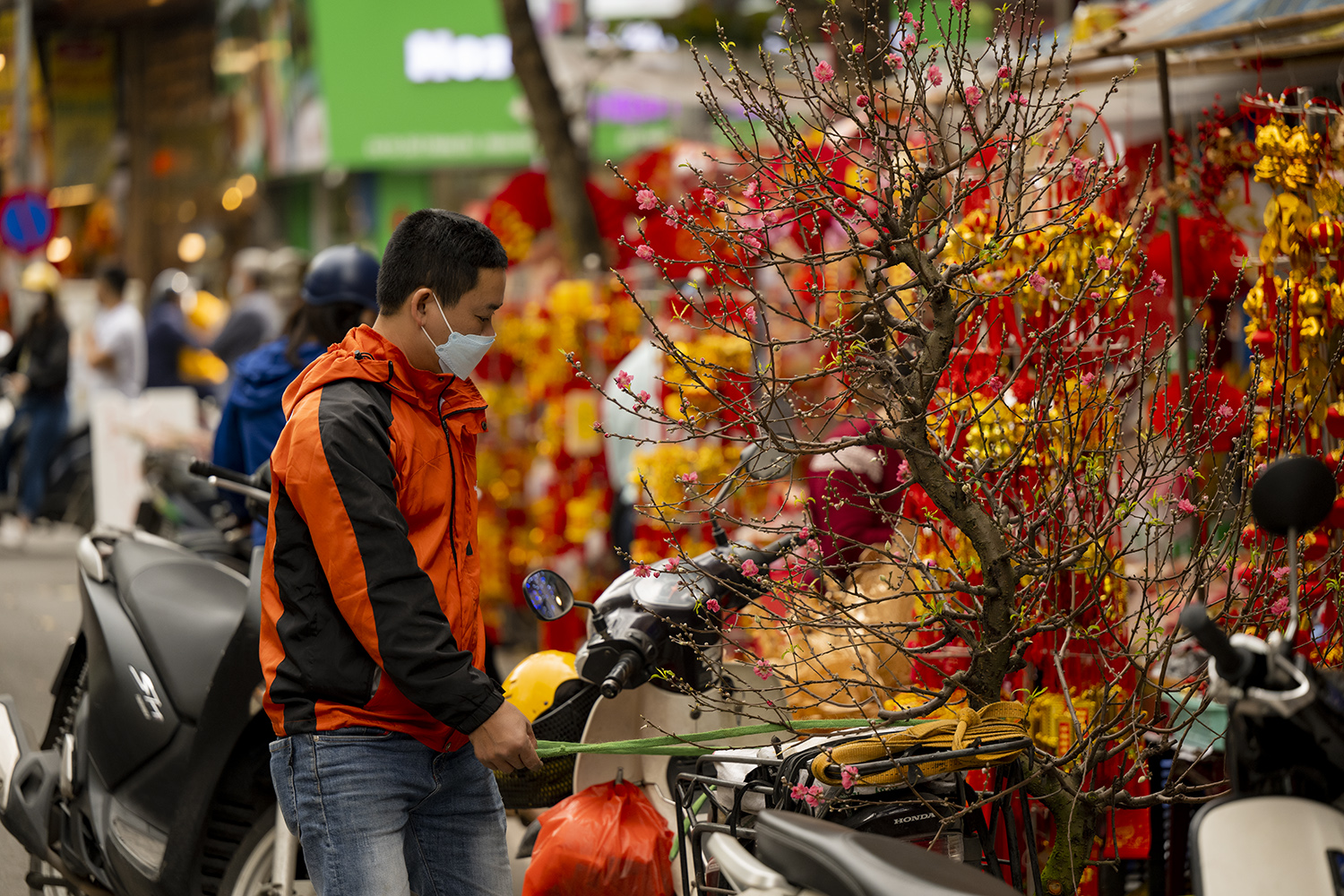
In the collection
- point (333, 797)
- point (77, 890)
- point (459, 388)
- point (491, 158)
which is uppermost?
point (491, 158)

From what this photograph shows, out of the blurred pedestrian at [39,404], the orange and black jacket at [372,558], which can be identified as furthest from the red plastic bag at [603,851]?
the blurred pedestrian at [39,404]

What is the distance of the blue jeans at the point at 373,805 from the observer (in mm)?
2537

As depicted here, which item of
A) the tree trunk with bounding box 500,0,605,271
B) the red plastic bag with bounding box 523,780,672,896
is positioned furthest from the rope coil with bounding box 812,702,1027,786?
the tree trunk with bounding box 500,0,605,271

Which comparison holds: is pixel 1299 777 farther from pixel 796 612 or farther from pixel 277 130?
pixel 277 130

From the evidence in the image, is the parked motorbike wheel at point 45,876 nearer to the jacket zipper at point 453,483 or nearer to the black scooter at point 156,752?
the black scooter at point 156,752

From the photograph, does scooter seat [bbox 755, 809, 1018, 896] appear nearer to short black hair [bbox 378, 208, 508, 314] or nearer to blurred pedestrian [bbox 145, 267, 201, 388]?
short black hair [bbox 378, 208, 508, 314]

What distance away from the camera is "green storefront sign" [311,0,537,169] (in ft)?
69.2

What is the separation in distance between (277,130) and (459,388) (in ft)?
72.3

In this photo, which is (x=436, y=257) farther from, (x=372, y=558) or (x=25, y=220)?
(x=25, y=220)

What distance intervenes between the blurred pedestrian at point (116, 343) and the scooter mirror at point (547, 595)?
29.3ft

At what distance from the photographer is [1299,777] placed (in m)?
2.11

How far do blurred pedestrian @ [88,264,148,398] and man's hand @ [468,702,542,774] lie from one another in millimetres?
9532

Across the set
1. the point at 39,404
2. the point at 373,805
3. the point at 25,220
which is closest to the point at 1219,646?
the point at 373,805

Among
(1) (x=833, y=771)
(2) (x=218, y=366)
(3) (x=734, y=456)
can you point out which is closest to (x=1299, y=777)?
(1) (x=833, y=771)
